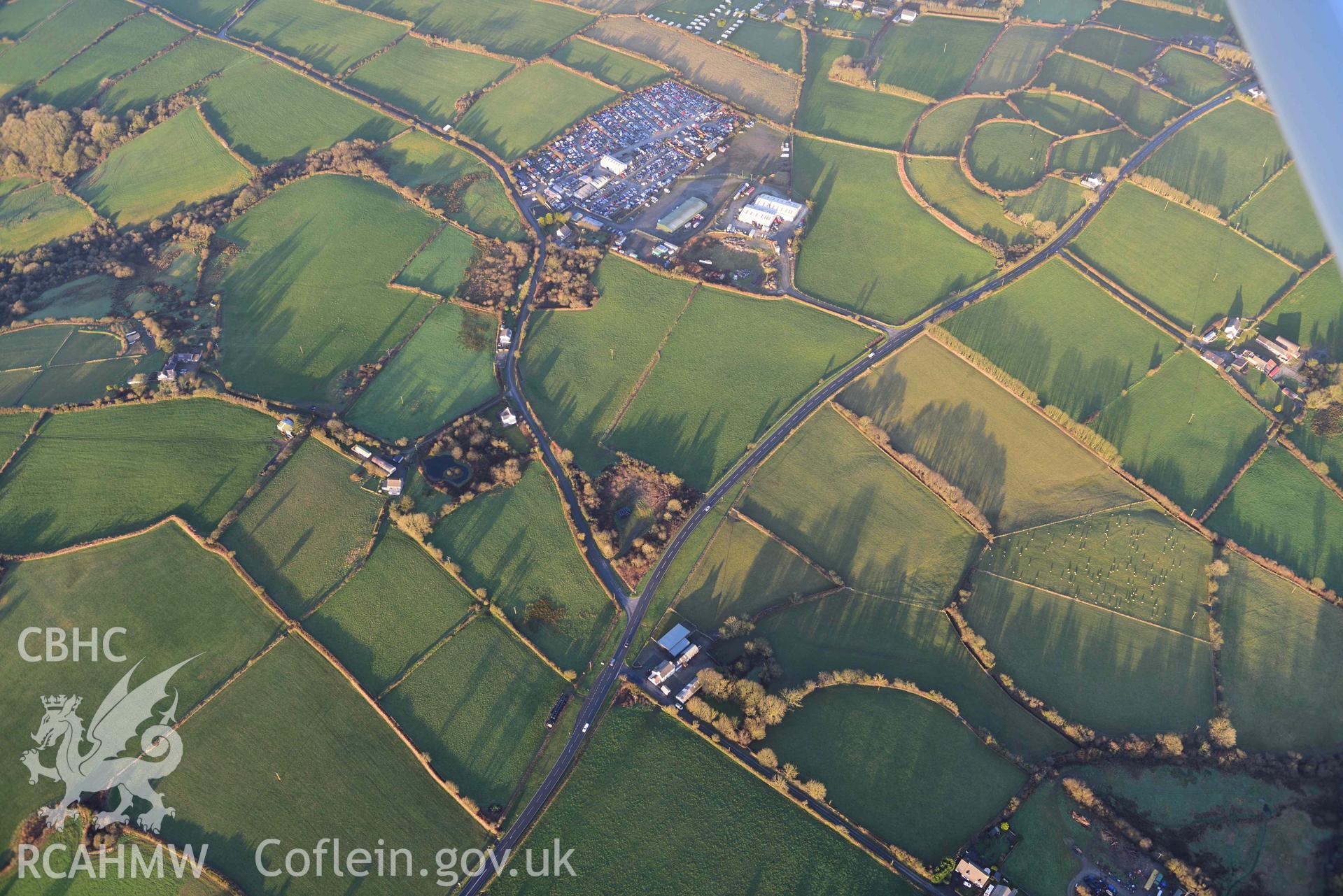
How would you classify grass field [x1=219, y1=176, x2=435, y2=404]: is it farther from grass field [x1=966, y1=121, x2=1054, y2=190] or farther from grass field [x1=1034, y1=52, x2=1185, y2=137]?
grass field [x1=1034, y1=52, x2=1185, y2=137]

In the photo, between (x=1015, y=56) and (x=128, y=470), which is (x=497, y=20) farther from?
(x=128, y=470)

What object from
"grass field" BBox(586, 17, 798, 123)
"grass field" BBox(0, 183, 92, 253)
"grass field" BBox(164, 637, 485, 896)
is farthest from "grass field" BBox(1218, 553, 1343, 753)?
"grass field" BBox(0, 183, 92, 253)

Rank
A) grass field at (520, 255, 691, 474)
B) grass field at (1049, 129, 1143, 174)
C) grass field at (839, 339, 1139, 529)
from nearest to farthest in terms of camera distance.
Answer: grass field at (839, 339, 1139, 529), grass field at (520, 255, 691, 474), grass field at (1049, 129, 1143, 174)

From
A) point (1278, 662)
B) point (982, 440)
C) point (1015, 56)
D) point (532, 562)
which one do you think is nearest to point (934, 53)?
point (1015, 56)

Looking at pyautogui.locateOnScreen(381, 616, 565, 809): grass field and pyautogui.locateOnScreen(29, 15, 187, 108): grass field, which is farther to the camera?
pyautogui.locateOnScreen(29, 15, 187, 108): grass field

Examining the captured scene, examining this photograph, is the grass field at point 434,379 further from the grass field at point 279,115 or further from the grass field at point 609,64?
the grass field at point 609,64

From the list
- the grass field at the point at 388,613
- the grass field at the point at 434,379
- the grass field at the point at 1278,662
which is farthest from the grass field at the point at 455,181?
the grass field at the point at 1278,662

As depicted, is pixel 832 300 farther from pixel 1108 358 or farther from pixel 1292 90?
pixel 1292 90
